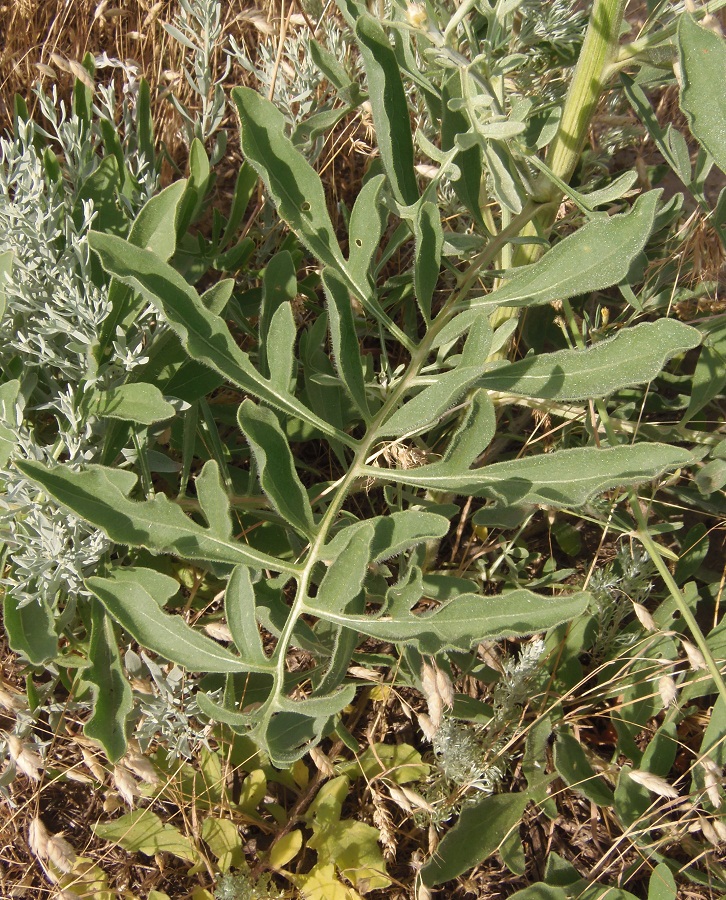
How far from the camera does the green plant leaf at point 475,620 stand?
1.32 metres

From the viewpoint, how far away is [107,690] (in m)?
1.53

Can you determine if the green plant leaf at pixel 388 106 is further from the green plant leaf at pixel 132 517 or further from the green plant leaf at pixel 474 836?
the green plant leaf at pixel 474 836

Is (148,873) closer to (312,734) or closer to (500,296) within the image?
(312,734)

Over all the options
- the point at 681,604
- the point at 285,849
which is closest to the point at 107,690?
the point at 285,849

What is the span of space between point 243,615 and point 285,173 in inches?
Answer: 30.9

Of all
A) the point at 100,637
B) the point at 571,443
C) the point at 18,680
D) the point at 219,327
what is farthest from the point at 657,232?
the point at 18,680

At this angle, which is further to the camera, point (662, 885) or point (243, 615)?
point (662, 885)

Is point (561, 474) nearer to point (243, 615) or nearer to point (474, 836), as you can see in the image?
point (243, 615)

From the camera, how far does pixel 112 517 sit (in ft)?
4.49

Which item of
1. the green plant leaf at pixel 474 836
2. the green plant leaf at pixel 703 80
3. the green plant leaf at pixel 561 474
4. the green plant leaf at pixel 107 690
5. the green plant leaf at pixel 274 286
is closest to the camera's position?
the green plant leaf at pixel 703 80

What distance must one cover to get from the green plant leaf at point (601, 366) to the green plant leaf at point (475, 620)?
36 centimetres

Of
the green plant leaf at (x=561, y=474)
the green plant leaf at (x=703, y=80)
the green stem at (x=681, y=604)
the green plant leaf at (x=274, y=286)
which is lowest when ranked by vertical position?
the green stem at (x=681, y=604)

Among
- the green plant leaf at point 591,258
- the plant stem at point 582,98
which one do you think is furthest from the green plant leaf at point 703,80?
the plant stem at point 582,98

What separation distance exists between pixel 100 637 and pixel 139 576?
20 cm
